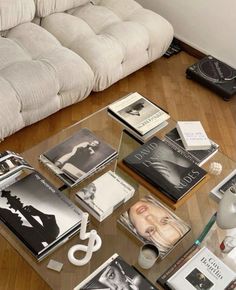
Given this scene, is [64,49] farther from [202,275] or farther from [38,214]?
[202,275]

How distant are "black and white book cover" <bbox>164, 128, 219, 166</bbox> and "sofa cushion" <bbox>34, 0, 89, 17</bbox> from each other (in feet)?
4.04

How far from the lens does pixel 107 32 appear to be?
98.5 inches

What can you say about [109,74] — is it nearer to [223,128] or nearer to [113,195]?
[223,128]

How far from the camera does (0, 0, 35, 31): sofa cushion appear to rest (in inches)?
87.2

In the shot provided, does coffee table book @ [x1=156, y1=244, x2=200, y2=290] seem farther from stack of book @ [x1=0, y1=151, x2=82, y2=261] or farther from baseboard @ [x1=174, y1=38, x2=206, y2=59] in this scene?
baseboard @ [x1=174, y1=38, x2=206, y2=59]

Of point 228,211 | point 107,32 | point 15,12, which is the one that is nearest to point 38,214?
point 228,211

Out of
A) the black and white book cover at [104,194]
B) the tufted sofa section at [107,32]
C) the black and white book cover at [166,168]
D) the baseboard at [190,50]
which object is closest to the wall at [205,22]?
the baseboard at [190,50]

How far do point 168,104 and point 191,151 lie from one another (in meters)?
0.91

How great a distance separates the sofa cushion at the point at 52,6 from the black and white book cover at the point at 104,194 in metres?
1.35

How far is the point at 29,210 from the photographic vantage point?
141cm

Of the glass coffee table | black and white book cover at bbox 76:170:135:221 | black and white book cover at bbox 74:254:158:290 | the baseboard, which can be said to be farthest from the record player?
black and white book cover at bbox 74:254:158:290

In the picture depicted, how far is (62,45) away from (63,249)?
1445 mm

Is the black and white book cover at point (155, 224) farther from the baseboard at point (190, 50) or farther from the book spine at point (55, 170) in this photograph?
the baseboard at point (190, 50)

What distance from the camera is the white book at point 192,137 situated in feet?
5.78
